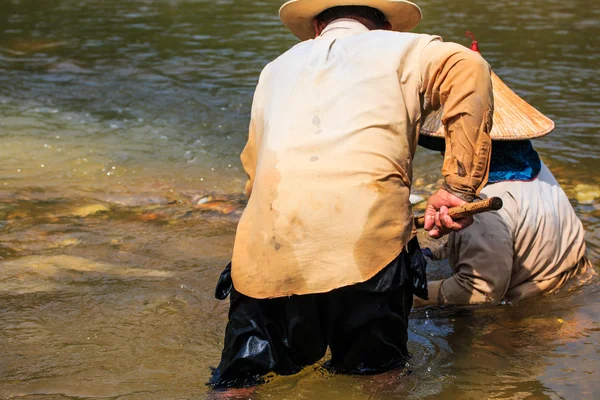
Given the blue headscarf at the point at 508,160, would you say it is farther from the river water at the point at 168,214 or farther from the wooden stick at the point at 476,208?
the wooden stick at the point at 476,208

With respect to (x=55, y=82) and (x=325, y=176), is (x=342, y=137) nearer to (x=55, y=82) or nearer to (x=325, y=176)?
(x=325, y=176)

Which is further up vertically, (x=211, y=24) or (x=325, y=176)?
(x=325, y=176)

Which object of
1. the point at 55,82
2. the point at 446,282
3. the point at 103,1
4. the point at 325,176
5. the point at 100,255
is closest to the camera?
the point at 325,176

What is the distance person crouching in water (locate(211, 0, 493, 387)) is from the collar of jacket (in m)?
0.01

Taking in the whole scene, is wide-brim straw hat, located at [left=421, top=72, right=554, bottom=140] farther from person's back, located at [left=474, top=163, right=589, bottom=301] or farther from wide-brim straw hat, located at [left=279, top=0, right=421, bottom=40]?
wide-brim straw hat, located at [left=279, top=0, right=421, bottom=40]

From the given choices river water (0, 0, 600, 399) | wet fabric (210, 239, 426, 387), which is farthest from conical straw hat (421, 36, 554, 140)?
wet fabric (210, 239, 426, 387)

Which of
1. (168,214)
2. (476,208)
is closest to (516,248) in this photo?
(476,208)

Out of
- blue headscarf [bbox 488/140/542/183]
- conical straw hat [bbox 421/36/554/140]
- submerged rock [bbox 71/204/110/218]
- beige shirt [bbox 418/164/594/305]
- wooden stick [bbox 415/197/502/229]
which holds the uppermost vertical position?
wooden stick [bbox 415/197/502/229]

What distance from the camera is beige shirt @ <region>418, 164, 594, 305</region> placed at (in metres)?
3.87

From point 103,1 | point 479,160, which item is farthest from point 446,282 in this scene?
point 103,1

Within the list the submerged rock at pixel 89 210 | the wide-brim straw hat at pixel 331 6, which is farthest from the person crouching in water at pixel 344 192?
the submerged rock at pixel 89 210

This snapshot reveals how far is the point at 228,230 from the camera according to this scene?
550 cm

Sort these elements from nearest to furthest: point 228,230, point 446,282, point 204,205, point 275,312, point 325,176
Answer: point 325,176
point 275,312
point 446,282
point 228,230
point 204,205

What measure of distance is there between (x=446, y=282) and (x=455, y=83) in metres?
1.55
